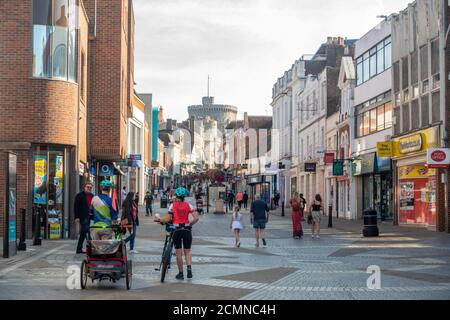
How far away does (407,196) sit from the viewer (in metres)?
35.0

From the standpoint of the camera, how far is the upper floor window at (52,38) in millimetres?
23969

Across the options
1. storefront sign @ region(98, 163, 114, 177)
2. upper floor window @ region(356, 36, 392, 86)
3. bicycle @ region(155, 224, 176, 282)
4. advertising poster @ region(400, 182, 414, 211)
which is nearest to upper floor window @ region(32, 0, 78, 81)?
bicycle @ region(155, 224, 176, 282)

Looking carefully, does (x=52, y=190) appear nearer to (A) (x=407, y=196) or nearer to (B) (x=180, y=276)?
(B) (x=180, y=276)

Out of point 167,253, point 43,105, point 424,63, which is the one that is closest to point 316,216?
point 424,63

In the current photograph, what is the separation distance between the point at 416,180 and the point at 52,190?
1729cm

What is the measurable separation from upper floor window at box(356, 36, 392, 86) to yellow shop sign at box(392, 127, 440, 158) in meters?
4.70

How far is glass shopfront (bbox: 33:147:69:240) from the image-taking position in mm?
23984

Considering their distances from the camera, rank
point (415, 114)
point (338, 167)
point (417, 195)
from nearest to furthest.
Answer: point (415, 114) → point (417, 195) → point (338, 167)

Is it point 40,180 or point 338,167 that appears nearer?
point 40,180

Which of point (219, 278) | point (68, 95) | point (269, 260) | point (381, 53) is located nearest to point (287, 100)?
point (381, 53)

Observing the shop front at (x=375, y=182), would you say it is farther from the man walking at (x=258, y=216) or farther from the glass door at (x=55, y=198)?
the glass door at (x=55, y=198)

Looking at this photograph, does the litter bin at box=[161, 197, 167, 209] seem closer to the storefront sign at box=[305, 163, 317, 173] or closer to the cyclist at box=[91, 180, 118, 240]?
the storefront sign at box=[305, 163, 317, 173]

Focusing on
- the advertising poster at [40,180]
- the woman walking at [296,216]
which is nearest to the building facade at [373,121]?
the woman walking at [296,216]

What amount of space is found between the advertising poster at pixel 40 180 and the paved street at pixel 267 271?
68.3 inches
